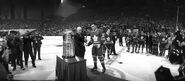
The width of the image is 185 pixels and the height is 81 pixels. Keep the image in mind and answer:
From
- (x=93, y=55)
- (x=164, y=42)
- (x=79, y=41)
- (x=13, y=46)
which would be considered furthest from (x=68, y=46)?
(x=164, y=42)

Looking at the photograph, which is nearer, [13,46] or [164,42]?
[13,46]

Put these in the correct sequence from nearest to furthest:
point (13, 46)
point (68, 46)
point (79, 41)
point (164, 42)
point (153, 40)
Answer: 1. point (68, 46)
2. point (79, 41)
3. point (13, 46)
4. point (164, 42)
5. point (153, 40)

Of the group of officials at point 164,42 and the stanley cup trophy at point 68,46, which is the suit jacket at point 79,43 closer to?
the stanley cup trophy at point 68,46

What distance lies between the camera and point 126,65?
29.2ft

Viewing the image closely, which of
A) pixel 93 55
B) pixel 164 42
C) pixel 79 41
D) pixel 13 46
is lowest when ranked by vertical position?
pixel 93 55

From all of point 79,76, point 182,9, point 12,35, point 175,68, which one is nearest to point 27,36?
point 12,35

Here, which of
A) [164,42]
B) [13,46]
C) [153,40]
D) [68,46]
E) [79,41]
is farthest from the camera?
[153,40]

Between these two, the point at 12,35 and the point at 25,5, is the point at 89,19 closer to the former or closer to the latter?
the point at 25,5

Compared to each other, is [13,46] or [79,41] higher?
[79,41]

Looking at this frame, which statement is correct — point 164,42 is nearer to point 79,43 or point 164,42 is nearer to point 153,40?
point 153,40

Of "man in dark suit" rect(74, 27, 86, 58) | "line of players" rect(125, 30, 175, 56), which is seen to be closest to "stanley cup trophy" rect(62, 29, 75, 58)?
"man in dark suit" rect(74, 27, 86, 58)

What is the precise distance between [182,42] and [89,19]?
25.4 meters

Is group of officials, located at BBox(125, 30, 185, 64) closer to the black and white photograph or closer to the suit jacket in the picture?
the black and white photograph

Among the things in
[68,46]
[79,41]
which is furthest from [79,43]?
[68,46]
